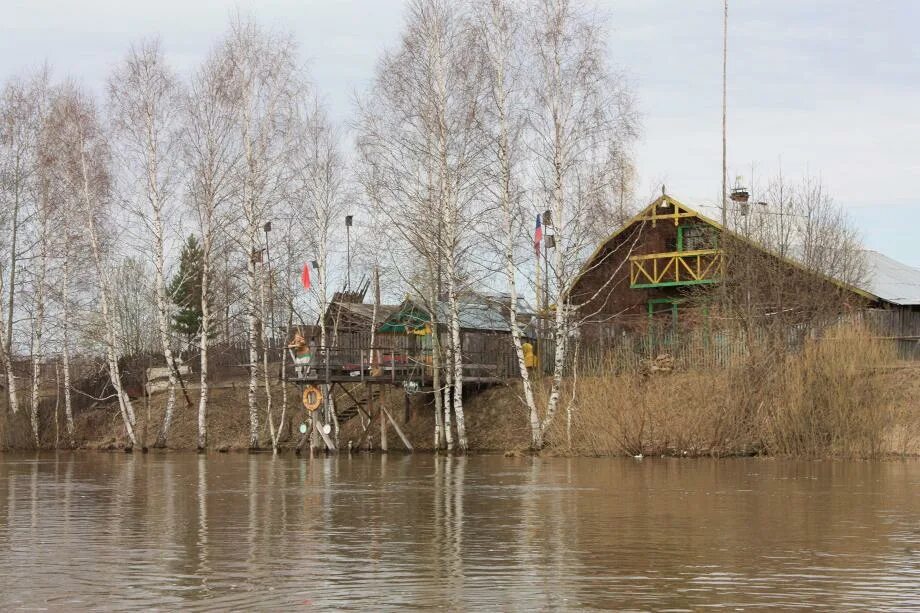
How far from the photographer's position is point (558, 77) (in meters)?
36.2

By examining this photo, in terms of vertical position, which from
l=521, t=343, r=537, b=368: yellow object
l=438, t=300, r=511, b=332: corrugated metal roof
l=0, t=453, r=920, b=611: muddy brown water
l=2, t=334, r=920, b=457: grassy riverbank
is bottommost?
l=0, t=453, r=920, b=611: muddy brown water

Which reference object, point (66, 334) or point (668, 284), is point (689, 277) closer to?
point (668, 284)

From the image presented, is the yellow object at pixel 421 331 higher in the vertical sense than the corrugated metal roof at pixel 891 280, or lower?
lower

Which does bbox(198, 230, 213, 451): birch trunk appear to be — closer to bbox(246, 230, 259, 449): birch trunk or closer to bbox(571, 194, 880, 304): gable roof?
bbox(246, 230, 259, 449): birch trunk

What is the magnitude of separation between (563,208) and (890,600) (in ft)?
88.5

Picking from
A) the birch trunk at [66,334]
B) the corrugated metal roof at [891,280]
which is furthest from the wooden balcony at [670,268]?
the birch trunk at [66,334]

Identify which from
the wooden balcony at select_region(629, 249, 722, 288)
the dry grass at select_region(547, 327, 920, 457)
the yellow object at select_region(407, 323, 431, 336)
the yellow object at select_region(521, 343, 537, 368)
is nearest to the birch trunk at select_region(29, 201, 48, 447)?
the yellow object at select_region(407, 323, 431, 336)

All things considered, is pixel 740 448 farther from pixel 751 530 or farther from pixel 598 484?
pixel 751 530

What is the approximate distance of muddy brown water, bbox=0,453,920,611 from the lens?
10.1 metres

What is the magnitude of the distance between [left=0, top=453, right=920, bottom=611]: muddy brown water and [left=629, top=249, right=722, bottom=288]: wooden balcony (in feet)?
78.5

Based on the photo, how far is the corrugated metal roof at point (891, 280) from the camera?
46031mm

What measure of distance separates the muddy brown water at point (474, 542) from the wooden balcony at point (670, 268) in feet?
78.5

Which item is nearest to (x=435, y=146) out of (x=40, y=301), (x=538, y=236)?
(x=538, y=236)

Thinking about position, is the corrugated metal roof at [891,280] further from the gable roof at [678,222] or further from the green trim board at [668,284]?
the green trim board at [668,284]
